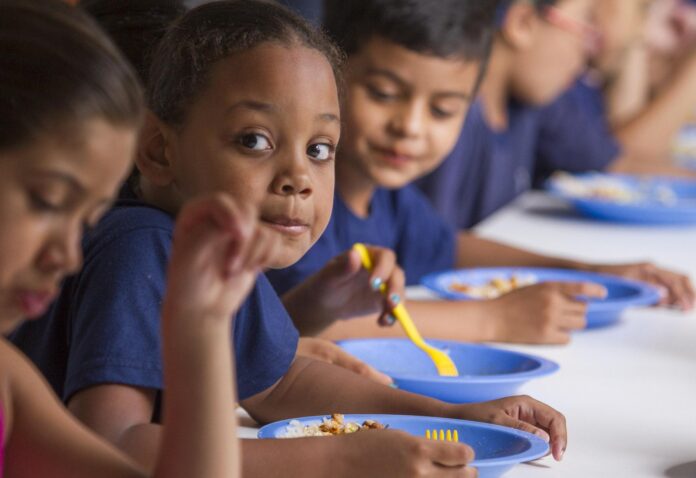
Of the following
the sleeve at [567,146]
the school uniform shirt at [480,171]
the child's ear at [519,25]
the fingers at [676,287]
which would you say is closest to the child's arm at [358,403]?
the fingers at [676,287]

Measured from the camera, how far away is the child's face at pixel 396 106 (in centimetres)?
151

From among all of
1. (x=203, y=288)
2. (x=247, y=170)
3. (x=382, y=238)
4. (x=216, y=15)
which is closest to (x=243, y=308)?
(x=247, y=170)

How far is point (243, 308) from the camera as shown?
37.1 inches

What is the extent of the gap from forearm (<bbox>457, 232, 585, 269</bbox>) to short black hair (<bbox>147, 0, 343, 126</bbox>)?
2.76ft

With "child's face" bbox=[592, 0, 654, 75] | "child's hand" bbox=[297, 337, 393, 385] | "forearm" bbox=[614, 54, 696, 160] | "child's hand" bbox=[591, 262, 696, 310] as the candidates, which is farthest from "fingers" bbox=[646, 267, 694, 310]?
"child's face" bbox=[592, 0, 654, 75]

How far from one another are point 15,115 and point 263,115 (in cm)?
37

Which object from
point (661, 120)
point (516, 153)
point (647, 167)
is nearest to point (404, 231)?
point (516, 153)

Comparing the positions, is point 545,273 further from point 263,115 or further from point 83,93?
point 83,93

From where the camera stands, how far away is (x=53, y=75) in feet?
1.86

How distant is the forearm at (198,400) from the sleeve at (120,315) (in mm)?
191

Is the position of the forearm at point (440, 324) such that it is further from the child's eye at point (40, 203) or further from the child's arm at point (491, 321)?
the child's eye at point (40, 203)

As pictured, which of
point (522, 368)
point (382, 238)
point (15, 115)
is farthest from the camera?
point (382, 238)

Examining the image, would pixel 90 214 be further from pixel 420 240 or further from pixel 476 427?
pixel 420 240

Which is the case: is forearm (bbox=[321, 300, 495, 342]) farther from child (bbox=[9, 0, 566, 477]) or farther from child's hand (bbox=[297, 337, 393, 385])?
child (bbox=[9, 0, 566, 477])
